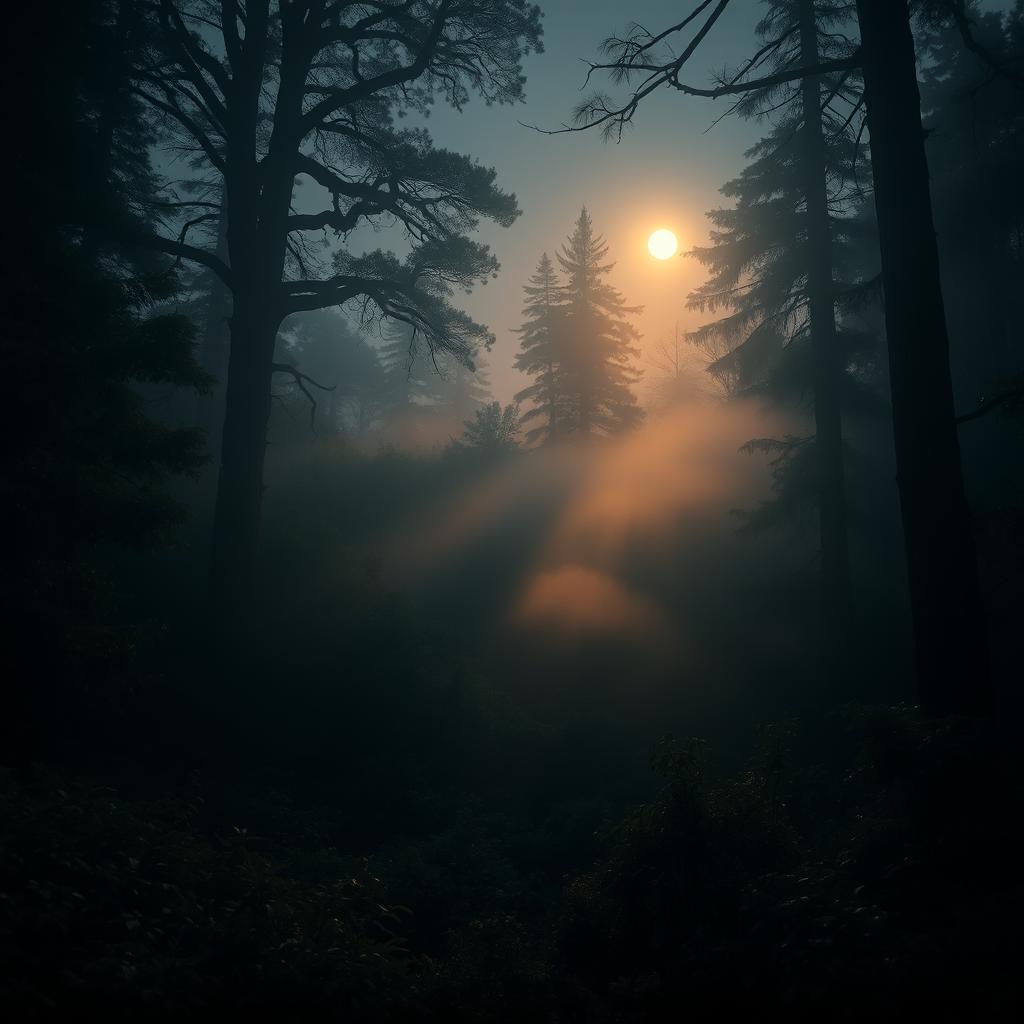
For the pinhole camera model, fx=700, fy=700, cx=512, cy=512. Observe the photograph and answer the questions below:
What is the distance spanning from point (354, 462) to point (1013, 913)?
2003 centimetres

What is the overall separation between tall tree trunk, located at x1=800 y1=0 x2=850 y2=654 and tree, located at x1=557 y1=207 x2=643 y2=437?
46.4 feet

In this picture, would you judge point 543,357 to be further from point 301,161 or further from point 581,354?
point 301,161

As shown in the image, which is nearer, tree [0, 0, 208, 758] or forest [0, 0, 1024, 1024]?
forest [0, 0, 1024, 1024]

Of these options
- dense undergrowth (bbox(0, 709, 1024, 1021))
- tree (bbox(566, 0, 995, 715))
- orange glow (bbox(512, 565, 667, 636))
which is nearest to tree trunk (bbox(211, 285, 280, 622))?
dense undergrowth (bbox(0, 709, 1024, 1021))

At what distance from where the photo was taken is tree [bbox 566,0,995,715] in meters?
6.21

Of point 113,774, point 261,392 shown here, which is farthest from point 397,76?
point 113,774

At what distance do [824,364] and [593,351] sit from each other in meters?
15.4

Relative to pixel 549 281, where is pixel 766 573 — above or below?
below

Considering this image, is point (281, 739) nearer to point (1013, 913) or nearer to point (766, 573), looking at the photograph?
point (1013, 913)

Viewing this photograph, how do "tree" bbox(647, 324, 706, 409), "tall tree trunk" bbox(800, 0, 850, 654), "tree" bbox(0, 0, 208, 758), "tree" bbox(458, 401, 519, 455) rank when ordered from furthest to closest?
"tree" bbox(647, 324, 706, 409) < "tree" bbox(458, 401, 519, 455) < "tall tree trunk" bbox(800, 0, 850, 654) < "tree" bbox(0, 0, 208, 758)

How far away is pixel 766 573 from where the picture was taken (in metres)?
19.6

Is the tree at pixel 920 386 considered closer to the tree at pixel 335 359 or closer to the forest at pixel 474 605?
the forest at pixel 474 605

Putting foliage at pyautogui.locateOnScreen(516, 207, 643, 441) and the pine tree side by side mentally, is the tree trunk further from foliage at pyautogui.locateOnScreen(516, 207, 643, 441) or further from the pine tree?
the pine tree

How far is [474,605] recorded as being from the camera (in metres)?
17.2
